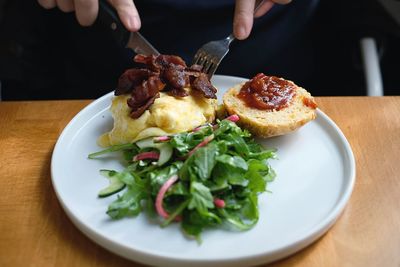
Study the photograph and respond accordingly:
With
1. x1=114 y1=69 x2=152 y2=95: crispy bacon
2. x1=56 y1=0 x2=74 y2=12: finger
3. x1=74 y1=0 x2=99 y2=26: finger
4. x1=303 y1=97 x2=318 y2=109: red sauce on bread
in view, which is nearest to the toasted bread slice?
x1=303 y1=97 x2=318 y2=109: red sauce on bread

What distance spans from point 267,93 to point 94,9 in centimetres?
77

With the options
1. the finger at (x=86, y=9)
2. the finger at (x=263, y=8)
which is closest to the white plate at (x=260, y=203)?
the finger at (x=86, y=9)

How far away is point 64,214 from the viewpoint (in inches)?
67.7

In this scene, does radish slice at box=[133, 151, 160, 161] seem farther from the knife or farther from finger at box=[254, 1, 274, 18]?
finger at box=[254, 1, 274, 18]

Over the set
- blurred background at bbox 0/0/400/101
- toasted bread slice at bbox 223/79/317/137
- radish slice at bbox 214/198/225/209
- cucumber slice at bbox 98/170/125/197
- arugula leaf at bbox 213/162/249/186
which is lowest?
blurred background at bbox 0/0/400/101

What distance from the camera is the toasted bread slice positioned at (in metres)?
1.94

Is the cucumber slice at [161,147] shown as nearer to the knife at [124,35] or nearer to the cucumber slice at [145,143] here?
the cucumber slice at [145,143]

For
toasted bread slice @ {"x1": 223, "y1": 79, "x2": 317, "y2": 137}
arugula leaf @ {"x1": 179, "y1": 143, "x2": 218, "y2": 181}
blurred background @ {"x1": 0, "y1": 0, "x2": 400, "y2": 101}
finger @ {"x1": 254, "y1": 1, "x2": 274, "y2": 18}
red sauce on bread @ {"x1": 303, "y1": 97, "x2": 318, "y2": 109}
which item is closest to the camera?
arugula leaf @ {"x1": 179, "y1": 143, "x2": 218, "y2": 181}

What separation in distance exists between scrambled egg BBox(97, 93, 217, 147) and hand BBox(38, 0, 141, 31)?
31 centimetres

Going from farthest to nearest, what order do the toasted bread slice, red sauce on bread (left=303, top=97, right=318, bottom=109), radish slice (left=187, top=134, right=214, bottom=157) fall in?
1. red sauce on bread (left=303, top=97, right=318, bottom=109)
2. the toasted bread slice
3. radish slice (left=187, top=134, right=214, bottom=157)

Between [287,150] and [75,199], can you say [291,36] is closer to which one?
[287,150]

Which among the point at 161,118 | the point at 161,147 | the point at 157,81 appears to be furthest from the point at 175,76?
the point at 161,147

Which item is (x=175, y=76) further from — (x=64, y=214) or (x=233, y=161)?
(x=64, y=214)

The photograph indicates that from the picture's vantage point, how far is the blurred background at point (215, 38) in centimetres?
259
